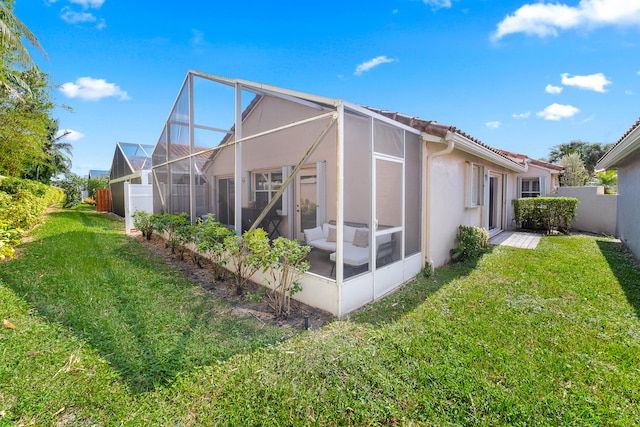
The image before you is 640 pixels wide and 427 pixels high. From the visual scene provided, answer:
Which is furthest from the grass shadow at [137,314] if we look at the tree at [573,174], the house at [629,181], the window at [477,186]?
the tree at [573,174]

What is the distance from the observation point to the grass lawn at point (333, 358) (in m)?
2.41

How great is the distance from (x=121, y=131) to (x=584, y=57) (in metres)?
25.8

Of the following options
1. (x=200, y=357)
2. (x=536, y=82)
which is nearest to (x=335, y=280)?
(x=200, y=357)

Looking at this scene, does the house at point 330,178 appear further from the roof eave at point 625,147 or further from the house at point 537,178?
the house at point 537,178

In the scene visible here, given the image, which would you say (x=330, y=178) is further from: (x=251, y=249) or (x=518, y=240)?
(x=518, y=240)

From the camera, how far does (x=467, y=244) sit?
23.5 feet

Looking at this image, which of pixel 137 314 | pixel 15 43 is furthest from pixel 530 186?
pixel 15 43

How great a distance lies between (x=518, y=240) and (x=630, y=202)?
296 centimetres

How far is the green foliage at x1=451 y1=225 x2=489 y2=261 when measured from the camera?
7.13 metres

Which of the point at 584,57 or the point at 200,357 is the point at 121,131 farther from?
the point at 584,57

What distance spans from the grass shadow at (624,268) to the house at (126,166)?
1795cm

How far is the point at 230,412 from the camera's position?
2.40 m

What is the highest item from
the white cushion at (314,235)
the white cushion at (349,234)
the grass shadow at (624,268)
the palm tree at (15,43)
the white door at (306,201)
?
the palm tree at (15,43)

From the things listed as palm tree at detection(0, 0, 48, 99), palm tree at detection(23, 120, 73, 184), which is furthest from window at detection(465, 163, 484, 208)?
palm tree at detection(23, 120, 73, 184)
